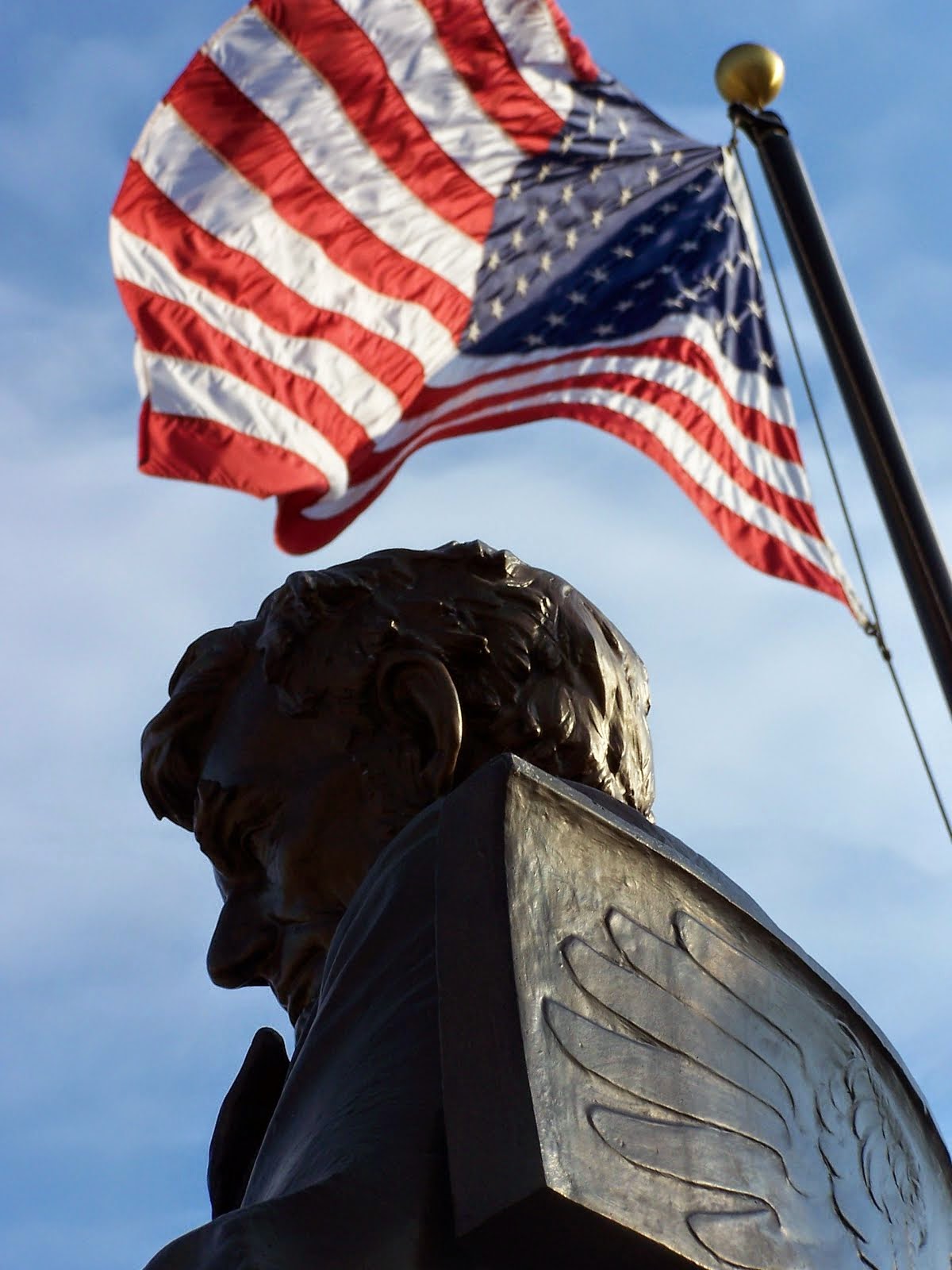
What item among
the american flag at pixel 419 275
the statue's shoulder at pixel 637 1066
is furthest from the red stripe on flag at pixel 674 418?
the statue's shoulder at pixel 637 1066

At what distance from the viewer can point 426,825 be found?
8.84 ft

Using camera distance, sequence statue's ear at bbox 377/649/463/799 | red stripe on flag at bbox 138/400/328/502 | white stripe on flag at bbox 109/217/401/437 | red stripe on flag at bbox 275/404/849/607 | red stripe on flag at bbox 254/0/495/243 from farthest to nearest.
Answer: red stripe on flag at bbox 254/0/495/243 < white stripe on flag at bbox 109/217/401/437 < red stripe on flag at bbox 138/400/328/502 < red stripe on flag at bbox 275/404/849/607 < statue's ear at bbox 377/649/463/799

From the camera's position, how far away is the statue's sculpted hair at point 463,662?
3145 millimetres

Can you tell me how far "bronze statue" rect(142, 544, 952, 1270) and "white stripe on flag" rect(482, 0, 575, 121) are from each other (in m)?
7.28

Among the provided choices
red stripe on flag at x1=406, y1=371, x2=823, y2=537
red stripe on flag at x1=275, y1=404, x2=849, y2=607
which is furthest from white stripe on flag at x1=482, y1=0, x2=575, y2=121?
red stripe on flag at x1=275, y1=404, x2=849, y2=607

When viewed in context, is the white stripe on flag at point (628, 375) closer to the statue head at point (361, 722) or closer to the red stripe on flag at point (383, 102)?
the red stripe on flag at point (383, 102)

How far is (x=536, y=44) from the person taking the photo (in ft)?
33.5

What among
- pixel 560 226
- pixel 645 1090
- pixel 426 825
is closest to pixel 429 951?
pixel 426 825

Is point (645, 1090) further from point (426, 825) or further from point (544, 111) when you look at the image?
point (544, 111)

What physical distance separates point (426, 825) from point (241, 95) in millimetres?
7737

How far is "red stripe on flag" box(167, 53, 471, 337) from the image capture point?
9680 millimetres

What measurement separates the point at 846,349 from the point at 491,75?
279cm

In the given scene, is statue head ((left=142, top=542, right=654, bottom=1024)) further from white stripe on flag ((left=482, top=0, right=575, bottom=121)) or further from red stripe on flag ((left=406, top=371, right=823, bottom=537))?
white stripe on flag ((left=482, top=0, right=575, bottom=121))

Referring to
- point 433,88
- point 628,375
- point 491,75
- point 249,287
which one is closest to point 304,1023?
point 628,375
